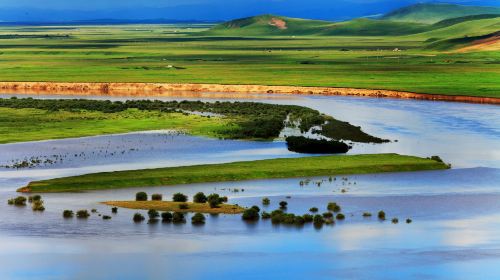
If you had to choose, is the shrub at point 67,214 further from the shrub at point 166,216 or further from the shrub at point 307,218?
the shrub at point 307,218

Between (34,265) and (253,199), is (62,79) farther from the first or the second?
(34,265)

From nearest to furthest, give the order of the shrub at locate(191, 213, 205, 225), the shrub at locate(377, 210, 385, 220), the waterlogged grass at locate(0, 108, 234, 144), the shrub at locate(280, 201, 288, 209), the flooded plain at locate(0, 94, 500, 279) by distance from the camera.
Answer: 1. the flooded plain at locate(0, 94, 500, 279)
2. the shrub at locate(191, 213, 205, 225)
3. the shrub at locate(377, 210, 385, 220)
4. the shrub at locate(280, 201, 288, 209)
5. the waterlogged grass at locate(0, 108, 234, 144)

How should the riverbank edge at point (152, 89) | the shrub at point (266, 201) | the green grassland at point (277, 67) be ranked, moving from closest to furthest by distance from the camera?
the shrub at point (266, 201) → the riverbank edge at point (152, 89) → the green grassland at point (277, 67)

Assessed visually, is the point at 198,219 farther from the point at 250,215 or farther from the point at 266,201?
the point at 266,201

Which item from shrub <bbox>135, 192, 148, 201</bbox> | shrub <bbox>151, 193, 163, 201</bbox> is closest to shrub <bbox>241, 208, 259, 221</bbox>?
shrub <bbox>151, 193, 163, 201</bbox>

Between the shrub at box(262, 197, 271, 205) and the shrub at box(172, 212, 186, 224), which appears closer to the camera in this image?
the shrub at box(172, 212, 186, 224)

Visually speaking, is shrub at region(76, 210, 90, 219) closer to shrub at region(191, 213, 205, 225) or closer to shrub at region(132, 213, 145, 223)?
shrub at region(132, 213, 145, 223)

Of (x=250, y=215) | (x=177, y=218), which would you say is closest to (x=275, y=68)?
(x=250, y=215)

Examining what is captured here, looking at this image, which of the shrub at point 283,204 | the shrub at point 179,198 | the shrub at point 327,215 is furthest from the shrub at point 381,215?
the shrub at point 179,198
